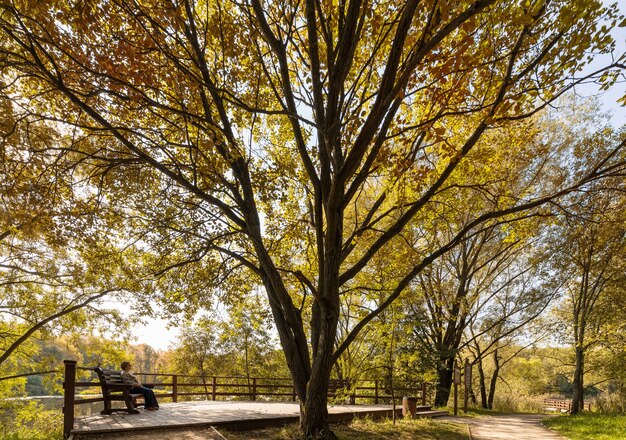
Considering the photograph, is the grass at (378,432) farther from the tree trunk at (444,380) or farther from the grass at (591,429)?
the tree trunk at (444,380)

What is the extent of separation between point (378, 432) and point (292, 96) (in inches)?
286

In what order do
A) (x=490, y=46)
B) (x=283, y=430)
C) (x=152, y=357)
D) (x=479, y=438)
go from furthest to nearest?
(x=152, y=357)
(x=479, y=438)
(x=283, y=430)
(x=490, y=46)

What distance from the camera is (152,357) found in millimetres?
35656

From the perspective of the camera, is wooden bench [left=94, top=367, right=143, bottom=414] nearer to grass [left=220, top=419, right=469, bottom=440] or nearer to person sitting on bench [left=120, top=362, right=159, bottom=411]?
person sitting on bench [left=120, top=362, right=159, bottom=411]

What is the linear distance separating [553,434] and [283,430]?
7.63m

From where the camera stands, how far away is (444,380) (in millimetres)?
17266

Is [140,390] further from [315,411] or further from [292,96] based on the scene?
[292,96]

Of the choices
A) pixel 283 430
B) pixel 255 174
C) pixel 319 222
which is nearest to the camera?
pixel 319 222

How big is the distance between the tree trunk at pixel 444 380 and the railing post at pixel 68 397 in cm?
1515

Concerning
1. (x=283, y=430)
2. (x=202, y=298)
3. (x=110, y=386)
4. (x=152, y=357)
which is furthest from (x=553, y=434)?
(x=152, y=357)

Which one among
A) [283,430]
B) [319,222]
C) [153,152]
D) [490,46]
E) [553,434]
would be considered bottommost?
[553,434]

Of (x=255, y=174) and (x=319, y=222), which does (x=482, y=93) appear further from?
(x=255, y=174)

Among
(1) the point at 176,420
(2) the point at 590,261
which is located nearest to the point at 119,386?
(1) the point at 176,420

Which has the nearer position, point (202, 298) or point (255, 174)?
point (255, 174)
